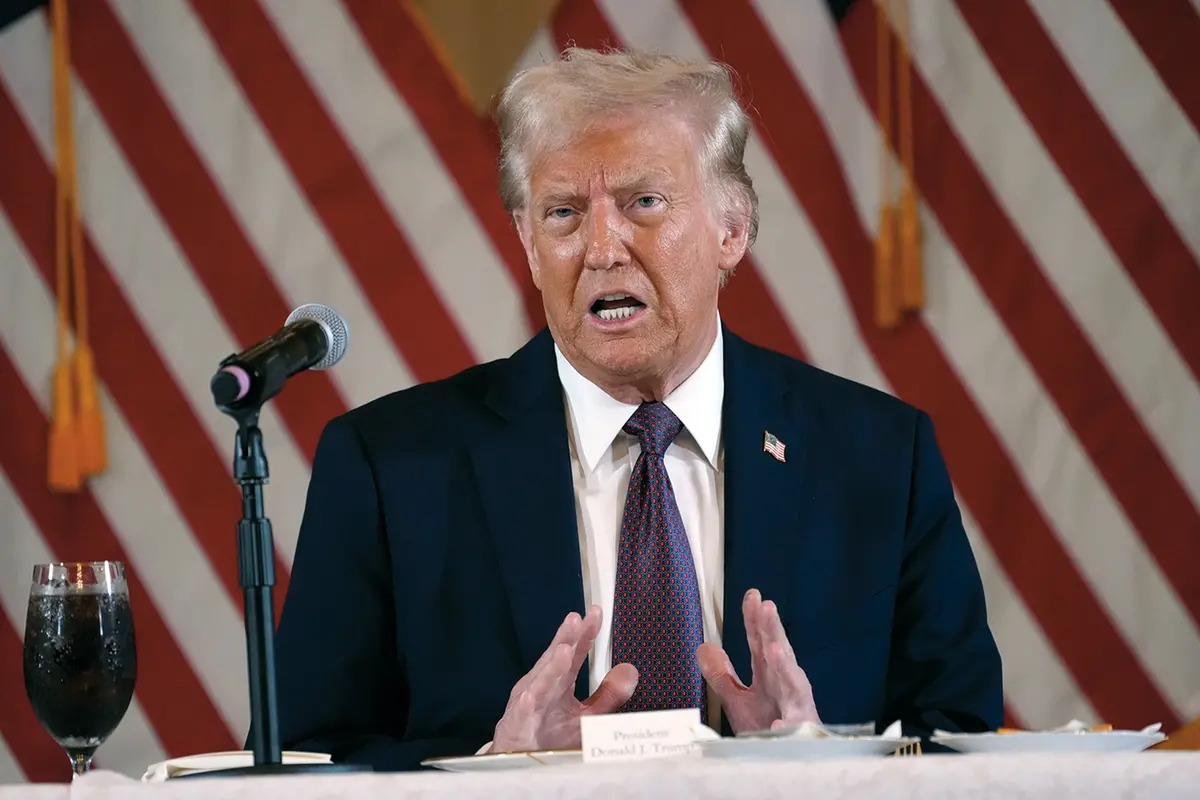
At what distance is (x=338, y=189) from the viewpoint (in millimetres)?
3213

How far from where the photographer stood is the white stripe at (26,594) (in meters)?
3.15

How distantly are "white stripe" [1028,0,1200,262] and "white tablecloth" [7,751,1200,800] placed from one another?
2300 mm

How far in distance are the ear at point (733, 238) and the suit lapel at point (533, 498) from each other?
0.29m

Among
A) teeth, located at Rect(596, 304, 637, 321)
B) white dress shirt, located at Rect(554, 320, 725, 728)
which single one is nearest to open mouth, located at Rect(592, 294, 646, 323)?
teeth, located at Rect(596, 304, 637, 321)

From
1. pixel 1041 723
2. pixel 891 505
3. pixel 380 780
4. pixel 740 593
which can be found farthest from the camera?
pixel 1041 723

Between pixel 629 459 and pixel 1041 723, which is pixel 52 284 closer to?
pixel 629 459

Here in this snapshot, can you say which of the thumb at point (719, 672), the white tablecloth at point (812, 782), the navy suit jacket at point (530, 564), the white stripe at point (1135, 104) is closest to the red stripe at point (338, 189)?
the navy suit jacket at point (530, 564)

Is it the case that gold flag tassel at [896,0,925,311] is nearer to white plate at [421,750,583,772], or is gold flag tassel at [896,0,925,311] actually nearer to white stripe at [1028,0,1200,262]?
white stripe at [1028,0,1200,262]

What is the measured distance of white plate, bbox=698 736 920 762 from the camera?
3.75 feet

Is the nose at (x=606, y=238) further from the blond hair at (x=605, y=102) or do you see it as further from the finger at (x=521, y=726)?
the finger at (x=521, y=726)

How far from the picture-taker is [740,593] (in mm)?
2010

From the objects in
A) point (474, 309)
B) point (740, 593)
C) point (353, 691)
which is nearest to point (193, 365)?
point (474, 309)

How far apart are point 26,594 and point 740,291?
5.24 feet

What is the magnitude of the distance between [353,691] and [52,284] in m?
1.56
